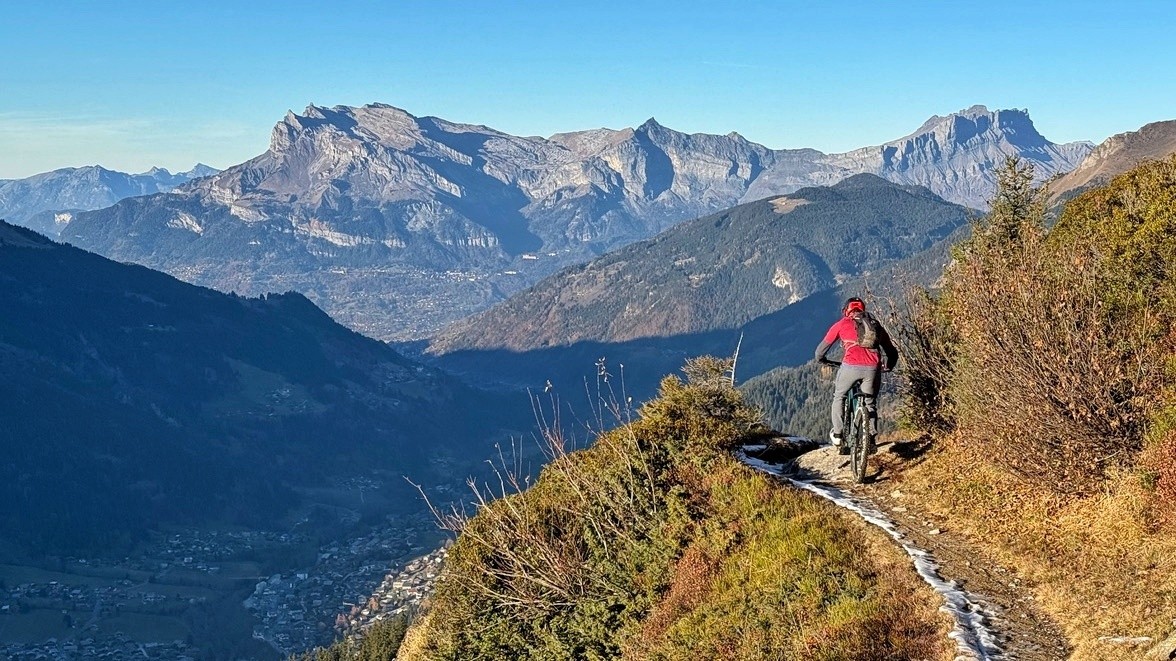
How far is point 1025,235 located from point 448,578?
10.8 m

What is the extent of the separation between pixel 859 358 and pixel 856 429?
1290 millimetres

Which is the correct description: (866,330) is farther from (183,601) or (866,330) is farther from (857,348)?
(183,601)

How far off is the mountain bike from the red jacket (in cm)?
37

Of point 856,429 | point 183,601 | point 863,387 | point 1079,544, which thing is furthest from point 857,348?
point 183,601

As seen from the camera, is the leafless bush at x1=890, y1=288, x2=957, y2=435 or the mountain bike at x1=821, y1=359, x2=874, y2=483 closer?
the mountain bike at x1=821, y1=359, x2=874, y2=483

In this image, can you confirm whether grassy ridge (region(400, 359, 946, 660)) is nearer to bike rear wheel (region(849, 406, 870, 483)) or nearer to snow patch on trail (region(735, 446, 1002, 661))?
snow patch on trail (region(735, 446, 1002, 661))

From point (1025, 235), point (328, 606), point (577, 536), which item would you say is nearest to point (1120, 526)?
point (1025, 235)

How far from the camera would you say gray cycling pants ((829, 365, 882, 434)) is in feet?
49.5

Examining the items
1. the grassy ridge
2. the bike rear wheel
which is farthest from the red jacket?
the grassy ridge

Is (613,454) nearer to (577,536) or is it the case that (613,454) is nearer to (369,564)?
(577,536)

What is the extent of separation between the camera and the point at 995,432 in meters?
13.1

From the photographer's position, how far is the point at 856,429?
15633 mm

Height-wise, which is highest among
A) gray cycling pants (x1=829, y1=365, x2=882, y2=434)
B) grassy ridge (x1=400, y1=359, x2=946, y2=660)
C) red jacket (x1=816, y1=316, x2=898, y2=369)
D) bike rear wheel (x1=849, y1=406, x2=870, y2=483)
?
red jacket (x1=816, y1=316, x2=898, y2=369)

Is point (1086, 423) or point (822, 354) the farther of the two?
point (822, 354)
